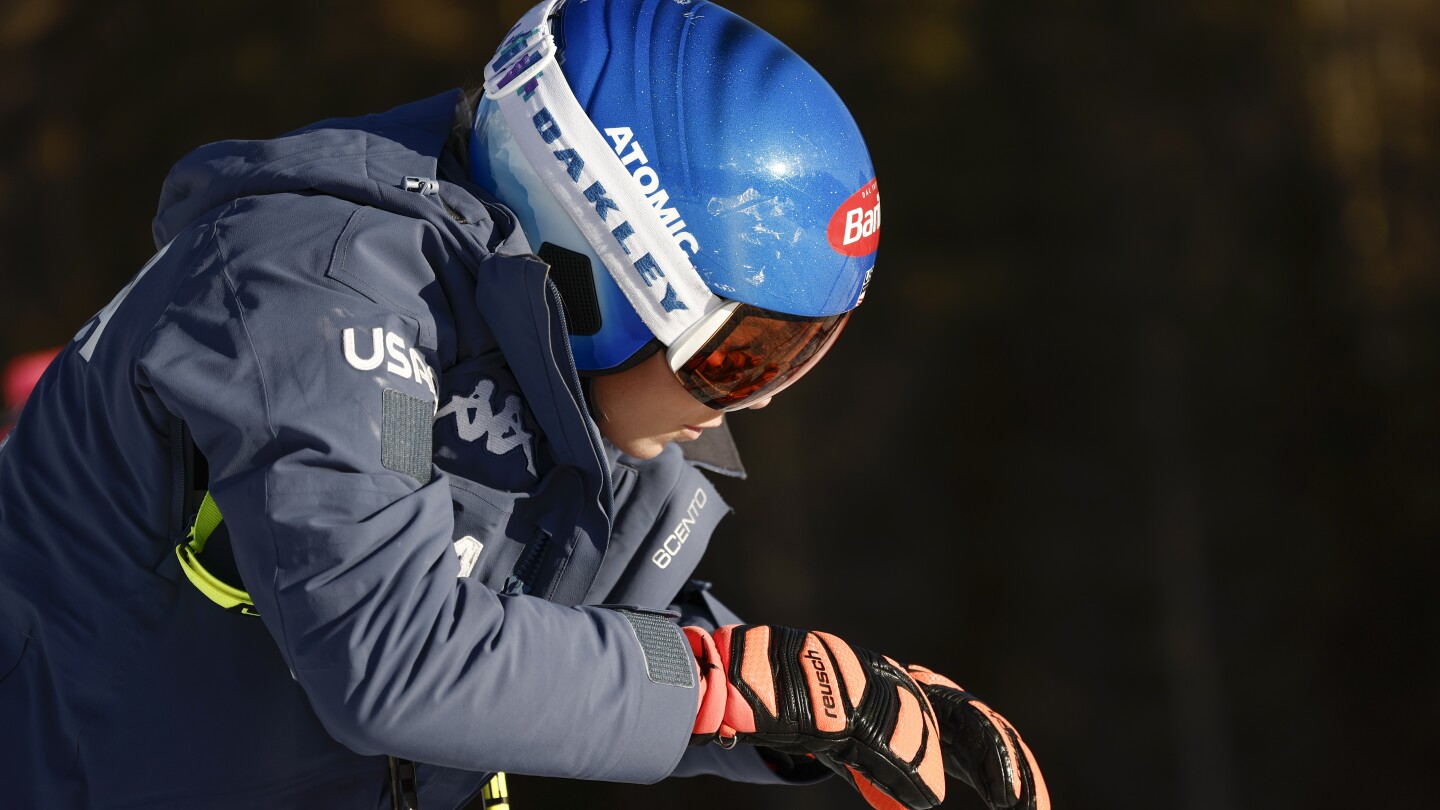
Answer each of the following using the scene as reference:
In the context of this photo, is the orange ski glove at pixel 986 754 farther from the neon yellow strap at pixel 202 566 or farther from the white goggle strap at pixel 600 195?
the neon yellow strap at pixel 202 566

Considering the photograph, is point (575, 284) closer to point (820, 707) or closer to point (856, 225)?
point (856, 225)

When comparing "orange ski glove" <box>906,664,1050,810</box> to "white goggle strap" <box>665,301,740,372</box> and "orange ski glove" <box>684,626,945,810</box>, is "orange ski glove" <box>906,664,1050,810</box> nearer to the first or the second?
"orange ski glove" <box>684,626,945,810</box>

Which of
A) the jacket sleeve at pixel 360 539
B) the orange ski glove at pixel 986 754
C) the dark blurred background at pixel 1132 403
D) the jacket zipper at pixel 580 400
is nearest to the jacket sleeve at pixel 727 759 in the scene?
the orange ski glove at pixel 986 754

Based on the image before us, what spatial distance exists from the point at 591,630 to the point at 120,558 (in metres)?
0.52

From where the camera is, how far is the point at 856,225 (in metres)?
1.66

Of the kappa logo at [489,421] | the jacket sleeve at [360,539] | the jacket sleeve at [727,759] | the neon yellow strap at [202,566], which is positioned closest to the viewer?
the jacket sleeve at [360,539]

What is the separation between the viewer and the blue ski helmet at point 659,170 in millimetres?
1545

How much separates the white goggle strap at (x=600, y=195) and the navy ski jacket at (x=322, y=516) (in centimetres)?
9

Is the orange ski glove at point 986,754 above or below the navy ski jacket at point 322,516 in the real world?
below

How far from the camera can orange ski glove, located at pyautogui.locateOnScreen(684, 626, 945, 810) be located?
4.75 feet

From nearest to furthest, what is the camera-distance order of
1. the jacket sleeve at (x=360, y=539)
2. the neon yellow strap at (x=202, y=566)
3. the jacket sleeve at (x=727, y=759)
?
the jacket sleeve at (x=360, y=539)
the neon yellow strap at (x=202, y=566)
the jacket sleeve at (x=727, y=759)

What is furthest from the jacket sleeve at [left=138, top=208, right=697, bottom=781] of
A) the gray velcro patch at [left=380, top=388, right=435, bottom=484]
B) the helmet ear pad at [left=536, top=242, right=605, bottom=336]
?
the helmet ear pad at [left=536, top=242, right=605, bottom=336]

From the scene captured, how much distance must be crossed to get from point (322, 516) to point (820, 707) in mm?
599

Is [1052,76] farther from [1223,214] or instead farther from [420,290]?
[420,290]
